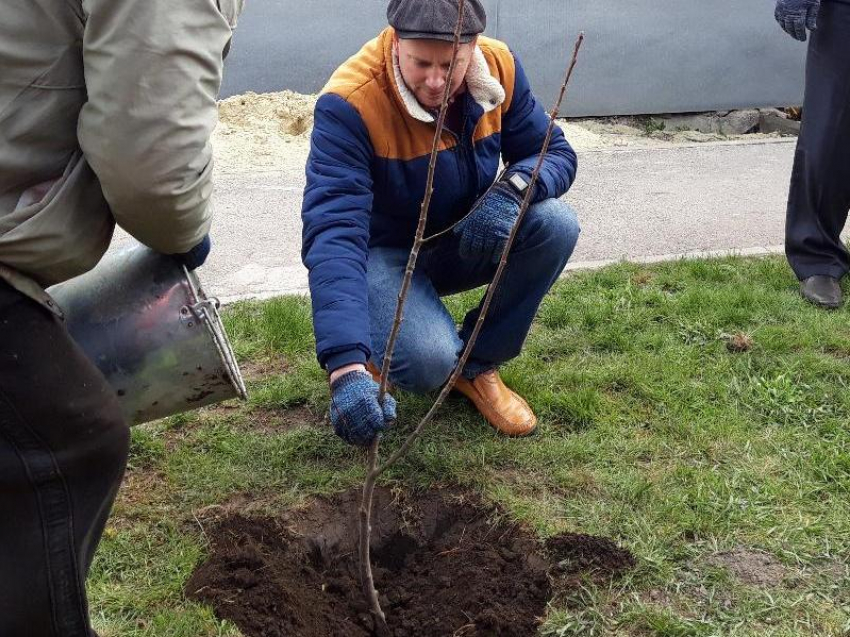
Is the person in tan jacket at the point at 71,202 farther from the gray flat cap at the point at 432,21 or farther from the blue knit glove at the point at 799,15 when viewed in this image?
the blue knit glove at the point at 799,15

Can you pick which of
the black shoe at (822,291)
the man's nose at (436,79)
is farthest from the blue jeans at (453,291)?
the black shoe at (822,291)

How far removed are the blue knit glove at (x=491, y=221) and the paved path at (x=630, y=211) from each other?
5.36 feet

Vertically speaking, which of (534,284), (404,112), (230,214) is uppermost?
(404,112)

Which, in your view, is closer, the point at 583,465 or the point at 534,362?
the point at 583,465

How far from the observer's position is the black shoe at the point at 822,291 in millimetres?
4375

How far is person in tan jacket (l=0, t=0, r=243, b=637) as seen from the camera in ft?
5.33

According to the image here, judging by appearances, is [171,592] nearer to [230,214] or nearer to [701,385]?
[701,385]

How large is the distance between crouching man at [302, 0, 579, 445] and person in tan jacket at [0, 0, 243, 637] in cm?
76

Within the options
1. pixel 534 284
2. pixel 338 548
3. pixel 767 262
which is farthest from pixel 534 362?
pixel 767 262

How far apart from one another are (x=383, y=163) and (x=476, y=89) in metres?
0.36

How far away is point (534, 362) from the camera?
386cm

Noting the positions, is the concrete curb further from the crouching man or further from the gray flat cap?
the gray flat cap

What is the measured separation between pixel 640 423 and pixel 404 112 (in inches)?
53.4

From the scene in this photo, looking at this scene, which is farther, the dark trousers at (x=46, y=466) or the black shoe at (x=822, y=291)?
the black shoe at (x=822, y=291)
